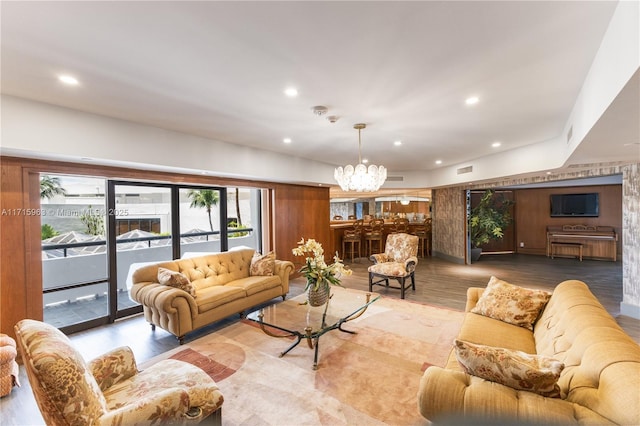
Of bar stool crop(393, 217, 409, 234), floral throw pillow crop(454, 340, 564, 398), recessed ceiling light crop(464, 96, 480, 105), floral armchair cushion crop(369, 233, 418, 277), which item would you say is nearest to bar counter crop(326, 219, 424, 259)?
bar stool crop(393, 217, 409, 234)

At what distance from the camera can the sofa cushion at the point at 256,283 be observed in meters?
4.14

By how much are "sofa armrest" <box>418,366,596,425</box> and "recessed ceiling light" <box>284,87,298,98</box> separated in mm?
2385

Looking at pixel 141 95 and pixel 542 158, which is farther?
pixel 542 158

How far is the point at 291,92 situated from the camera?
2559mm

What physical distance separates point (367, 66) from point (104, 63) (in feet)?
6.43

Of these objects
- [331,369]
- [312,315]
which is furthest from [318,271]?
[331,369]

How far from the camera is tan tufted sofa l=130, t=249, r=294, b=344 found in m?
3.27

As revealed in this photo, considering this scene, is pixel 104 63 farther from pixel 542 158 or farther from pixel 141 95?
pixel 542 158

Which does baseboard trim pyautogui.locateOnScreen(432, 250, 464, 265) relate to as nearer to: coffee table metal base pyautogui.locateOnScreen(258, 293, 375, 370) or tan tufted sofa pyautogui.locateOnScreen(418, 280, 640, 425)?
coffee table metal base pyautogui.locateOnScreen(258, 293, 375, 370)

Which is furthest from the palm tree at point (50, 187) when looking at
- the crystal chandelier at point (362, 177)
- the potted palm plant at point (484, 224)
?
the potted palm plant at point (484, 224)

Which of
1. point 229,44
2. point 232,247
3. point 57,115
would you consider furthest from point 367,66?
point 232,247

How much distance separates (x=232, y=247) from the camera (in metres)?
5.62

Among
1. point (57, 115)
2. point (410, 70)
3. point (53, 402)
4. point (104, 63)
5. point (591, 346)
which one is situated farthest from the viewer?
point (57, 115)

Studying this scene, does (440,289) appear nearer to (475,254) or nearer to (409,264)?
(409,264)
